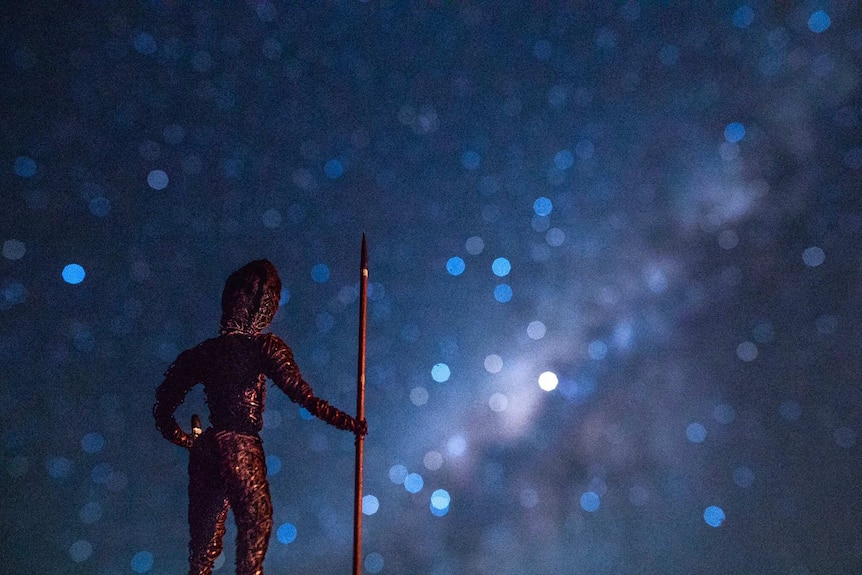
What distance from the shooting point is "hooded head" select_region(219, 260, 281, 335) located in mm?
7523

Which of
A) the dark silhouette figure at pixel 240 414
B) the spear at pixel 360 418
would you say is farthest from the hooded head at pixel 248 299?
the spear at pixel 360 418

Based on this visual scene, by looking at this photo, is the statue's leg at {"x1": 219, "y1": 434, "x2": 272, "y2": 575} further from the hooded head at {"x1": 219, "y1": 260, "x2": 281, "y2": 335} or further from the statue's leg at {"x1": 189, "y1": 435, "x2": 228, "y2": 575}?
the hooded head at {"x1": 219, "y1": 260, "x2": 281, "y2": 335}

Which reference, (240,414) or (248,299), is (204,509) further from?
(248,299)

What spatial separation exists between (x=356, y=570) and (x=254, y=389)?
208 centimetres

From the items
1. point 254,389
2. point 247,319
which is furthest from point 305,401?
point 247,319

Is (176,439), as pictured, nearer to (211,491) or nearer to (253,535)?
(211,491)

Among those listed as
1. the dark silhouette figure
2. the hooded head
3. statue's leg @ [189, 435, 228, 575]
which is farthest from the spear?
statue's leg @ [189, 435, 228, 575]

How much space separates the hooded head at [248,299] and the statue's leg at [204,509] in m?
1.20

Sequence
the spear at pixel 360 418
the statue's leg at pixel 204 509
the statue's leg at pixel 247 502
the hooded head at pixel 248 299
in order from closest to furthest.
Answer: the spear at pixel 360 418 < the statue's leg at pixel 247 502 < the statue's leg at pixel 204 509 < the hooded head at pixel 248 299

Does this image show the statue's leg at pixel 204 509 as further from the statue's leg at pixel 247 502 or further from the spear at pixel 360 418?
the spear at pixel 360 418

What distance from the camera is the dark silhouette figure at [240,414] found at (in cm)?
706

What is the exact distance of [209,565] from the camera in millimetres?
7312

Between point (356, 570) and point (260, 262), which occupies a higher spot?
point (260, 262)

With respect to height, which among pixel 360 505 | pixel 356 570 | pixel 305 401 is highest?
pixel 305 401
